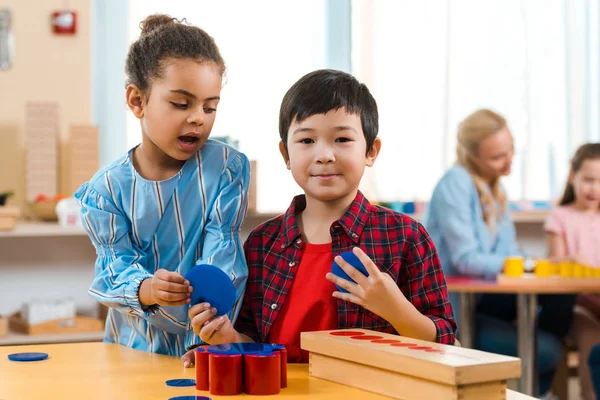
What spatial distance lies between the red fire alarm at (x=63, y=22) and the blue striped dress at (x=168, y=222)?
254 cm

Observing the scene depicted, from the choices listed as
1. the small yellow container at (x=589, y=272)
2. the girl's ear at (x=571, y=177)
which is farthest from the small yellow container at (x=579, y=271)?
the girl's ear at (x=571, y=177)

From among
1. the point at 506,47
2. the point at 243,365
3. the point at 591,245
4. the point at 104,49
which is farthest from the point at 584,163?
the point at 243,365

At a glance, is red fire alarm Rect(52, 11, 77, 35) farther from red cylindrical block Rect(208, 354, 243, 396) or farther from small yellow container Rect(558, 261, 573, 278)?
red cylindrical block Rect(208, 354, 243, 396)

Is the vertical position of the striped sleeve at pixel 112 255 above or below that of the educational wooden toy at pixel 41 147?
below

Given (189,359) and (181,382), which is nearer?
(181,382)

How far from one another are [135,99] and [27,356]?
57cm

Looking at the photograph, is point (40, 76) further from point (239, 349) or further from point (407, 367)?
point (407, 367)

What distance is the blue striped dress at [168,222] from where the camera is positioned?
5.28ft

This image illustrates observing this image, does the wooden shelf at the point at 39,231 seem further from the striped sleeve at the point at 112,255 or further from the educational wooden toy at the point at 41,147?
the striped sleeve at the point at 112,255

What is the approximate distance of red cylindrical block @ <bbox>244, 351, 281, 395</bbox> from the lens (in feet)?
3.92

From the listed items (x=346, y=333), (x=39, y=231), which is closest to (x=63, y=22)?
(x=39, y=231)

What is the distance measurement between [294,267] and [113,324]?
0.48 metres

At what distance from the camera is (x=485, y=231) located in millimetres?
3596

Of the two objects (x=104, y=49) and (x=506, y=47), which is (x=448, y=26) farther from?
(x=104, y=49)
